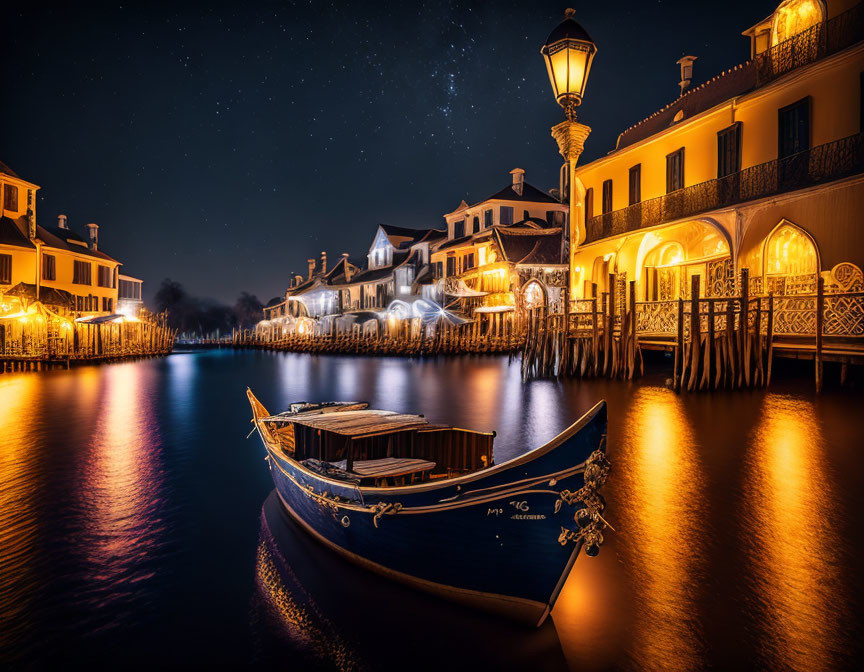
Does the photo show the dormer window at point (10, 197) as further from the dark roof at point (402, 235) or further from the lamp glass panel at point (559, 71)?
the lamp glass panel at point (559, 71)

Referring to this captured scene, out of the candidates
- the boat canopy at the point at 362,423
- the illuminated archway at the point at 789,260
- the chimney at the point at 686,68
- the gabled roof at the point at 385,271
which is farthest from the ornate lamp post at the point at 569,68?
the gabled roof at the point at 385,271

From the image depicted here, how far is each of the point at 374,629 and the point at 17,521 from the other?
568 cm

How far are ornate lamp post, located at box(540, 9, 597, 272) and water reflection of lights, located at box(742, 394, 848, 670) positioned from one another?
6343mm

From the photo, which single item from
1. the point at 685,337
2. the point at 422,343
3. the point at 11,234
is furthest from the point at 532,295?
the point at 11,234

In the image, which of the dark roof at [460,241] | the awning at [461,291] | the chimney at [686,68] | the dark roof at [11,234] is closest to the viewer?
the chimney at [686,68]

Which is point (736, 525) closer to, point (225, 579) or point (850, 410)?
point (225, 579)

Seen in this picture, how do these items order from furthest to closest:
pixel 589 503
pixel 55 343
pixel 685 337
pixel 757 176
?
pixel 55 343
pixel 757 176
pixel 685 337
pixel 589 503

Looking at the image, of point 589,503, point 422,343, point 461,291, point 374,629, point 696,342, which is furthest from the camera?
point 422,343

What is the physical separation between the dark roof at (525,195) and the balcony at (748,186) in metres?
19.8

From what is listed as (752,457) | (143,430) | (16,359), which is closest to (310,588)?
(752,457)

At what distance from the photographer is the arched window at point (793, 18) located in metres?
17.3

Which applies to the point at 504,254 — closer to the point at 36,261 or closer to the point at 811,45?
the point at 811,45

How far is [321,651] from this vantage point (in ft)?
15.3

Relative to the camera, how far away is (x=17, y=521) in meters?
7.37
